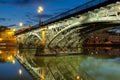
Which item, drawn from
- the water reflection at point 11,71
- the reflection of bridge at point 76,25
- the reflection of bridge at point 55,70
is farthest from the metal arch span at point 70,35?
the reflection of bridge at point 55,70

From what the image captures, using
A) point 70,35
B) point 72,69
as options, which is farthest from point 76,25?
point 72,69

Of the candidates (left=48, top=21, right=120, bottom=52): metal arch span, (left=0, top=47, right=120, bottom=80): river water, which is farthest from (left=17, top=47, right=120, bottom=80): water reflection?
(left=48, top=21, right=120, bottom=52): metal arch span

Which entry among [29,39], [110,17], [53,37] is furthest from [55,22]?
[29,39]

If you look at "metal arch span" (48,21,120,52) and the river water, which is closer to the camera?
the river water

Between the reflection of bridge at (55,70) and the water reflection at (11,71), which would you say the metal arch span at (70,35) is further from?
the reflection of bridge at (55,70)

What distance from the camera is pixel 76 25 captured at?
43.4 metres

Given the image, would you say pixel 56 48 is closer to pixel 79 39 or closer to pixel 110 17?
pixel 79 39

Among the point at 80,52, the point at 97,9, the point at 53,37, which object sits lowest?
the point at 80,52

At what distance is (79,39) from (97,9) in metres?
25.7

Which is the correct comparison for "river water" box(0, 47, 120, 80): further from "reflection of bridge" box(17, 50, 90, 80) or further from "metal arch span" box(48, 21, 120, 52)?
"metal arch span" box(48, 21, 120, 52)

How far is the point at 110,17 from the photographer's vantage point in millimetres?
31297

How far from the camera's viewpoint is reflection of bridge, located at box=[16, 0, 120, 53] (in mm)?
32031

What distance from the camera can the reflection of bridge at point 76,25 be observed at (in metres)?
32.0

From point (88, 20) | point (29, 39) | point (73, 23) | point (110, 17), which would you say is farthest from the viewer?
point (29, 39)
